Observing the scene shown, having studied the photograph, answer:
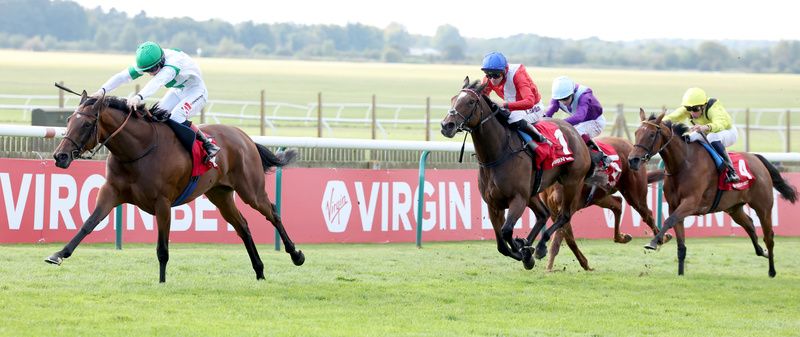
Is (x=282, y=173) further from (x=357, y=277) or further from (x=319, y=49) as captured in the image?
(x=319, y=49)

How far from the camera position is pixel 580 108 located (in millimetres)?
11148

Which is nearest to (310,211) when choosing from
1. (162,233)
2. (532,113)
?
(532,113)

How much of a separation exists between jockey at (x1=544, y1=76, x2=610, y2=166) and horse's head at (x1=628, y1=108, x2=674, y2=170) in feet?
1.85

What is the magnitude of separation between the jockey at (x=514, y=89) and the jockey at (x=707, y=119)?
1530mm

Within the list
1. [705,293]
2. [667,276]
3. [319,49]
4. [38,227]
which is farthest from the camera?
[319,49]

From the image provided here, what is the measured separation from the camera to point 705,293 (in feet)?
30.1

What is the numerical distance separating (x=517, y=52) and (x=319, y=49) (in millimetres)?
20046

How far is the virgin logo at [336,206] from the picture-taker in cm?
1285

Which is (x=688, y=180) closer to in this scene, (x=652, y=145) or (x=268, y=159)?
(x=652, y=145)

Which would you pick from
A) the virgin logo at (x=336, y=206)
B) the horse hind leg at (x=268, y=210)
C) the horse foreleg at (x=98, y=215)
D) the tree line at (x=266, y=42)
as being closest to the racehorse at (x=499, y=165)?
the horse hind leg at (x=268, y=210)

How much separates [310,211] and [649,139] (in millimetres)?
3666

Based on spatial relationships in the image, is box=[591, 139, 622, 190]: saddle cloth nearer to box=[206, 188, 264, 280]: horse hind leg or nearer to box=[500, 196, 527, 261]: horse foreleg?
box=[500, 196, 527, 261]: horse foreleg

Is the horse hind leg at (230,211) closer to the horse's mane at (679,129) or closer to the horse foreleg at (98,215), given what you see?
the horse foreleg at (98,215)

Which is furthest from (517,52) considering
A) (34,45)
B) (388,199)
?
(388,199)
